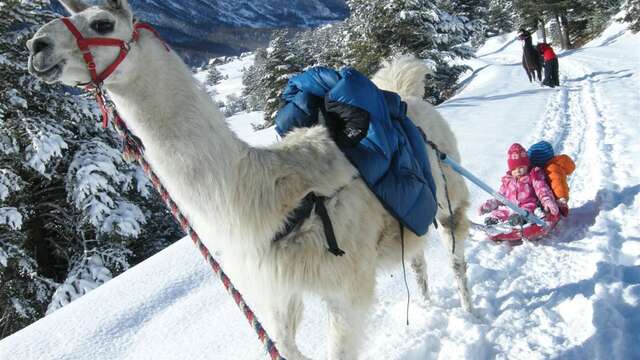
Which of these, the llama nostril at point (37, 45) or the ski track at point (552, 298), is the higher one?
the llama nostril at point (37, 45)

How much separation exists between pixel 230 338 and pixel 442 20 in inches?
669

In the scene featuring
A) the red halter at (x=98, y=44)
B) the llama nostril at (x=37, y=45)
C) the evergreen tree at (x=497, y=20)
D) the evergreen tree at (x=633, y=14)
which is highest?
the llama nostril at (x=37, y=45)

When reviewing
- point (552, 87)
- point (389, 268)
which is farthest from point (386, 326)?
point (552, 87)

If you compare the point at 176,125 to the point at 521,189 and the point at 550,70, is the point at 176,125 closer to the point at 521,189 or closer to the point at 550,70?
the point at 521,189

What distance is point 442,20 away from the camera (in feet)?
58.6

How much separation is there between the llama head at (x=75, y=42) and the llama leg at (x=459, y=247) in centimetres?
276

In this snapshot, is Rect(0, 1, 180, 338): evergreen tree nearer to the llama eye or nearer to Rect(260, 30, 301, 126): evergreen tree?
the llama eye

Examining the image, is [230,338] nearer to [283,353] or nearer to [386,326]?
[283,353]

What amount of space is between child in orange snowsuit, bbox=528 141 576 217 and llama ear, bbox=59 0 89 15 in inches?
177

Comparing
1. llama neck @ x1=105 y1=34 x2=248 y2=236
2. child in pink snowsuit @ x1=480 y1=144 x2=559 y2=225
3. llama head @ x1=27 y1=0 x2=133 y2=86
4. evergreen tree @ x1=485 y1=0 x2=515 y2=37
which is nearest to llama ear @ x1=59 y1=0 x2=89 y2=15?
llama head @ x1=27 y1=0 x2=133 y2=86

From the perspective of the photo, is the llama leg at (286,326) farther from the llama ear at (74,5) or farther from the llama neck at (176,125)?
the llama ear at (74,5)

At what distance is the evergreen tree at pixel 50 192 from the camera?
803 cm

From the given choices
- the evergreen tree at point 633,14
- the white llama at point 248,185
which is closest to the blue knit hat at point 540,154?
the white llama at point 248,185

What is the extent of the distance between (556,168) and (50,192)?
9409mm
